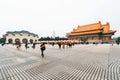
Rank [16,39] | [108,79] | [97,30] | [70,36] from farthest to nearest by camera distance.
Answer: [70,36], [16,39], [97,30], [108,79]

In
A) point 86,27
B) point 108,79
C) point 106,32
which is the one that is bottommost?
point 108,79

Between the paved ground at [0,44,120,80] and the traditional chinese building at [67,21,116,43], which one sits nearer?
the paved ground at [0,44,120,80]

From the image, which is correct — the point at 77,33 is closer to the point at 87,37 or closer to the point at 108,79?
the point at 87,37

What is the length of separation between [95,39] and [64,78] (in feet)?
198

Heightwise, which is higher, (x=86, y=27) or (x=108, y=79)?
(x=86, y=27)

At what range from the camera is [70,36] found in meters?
74.6

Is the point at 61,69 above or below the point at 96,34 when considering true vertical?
below

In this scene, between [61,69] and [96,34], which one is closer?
[61,69]

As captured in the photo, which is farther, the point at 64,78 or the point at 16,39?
the point at 16,39

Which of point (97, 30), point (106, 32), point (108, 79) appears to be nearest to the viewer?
point (108, 79)

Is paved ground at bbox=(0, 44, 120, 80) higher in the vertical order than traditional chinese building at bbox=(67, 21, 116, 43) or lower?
lower

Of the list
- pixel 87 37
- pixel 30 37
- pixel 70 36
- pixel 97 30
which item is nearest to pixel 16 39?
pixel 30 37

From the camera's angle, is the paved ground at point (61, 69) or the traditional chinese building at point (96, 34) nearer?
the paved ground at point (61, 69)

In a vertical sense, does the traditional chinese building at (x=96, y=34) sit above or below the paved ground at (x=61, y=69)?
above
